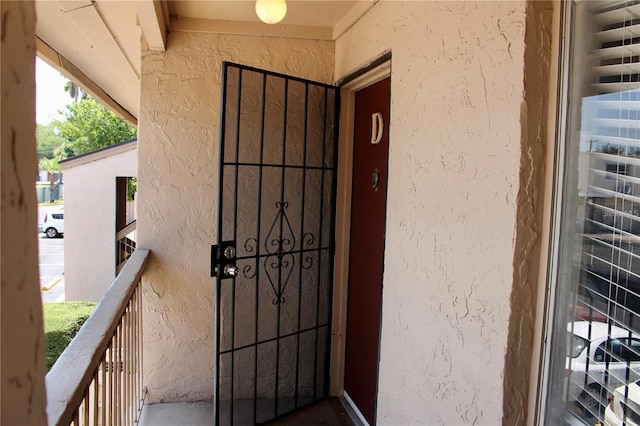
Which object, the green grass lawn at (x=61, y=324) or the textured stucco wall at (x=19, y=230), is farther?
the green grass lawn at (x=61, y=324)

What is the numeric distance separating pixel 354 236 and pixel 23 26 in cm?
222

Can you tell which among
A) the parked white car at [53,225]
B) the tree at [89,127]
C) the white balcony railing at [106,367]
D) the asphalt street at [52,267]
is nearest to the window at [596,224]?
the white balcony railing at [106,367]

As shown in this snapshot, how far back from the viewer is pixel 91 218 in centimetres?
736

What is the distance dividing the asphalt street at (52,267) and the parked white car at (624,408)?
11.2m

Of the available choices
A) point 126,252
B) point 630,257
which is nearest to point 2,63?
point 630,257

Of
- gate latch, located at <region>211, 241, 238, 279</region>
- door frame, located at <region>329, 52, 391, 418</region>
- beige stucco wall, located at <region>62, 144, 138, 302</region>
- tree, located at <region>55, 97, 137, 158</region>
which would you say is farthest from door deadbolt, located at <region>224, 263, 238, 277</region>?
Result: tree, located at <region>55, 97, 137, 158</region>

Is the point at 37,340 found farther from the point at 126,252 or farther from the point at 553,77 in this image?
the point at 126,252

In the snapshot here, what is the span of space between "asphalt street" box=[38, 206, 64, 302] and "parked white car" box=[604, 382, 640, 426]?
441 inches

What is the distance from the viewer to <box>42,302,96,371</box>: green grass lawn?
193 inches

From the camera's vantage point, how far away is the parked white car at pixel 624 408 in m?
0.90

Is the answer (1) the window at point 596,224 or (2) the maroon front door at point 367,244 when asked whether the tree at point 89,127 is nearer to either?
(2) the maroon front door at point 367,244

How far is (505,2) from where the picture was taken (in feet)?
3.82

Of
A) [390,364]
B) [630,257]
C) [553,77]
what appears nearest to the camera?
[630,257]

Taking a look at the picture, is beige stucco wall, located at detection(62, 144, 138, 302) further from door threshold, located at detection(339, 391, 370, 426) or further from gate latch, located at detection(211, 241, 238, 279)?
door threshold, located at detection(339, 391, 370, 426)
